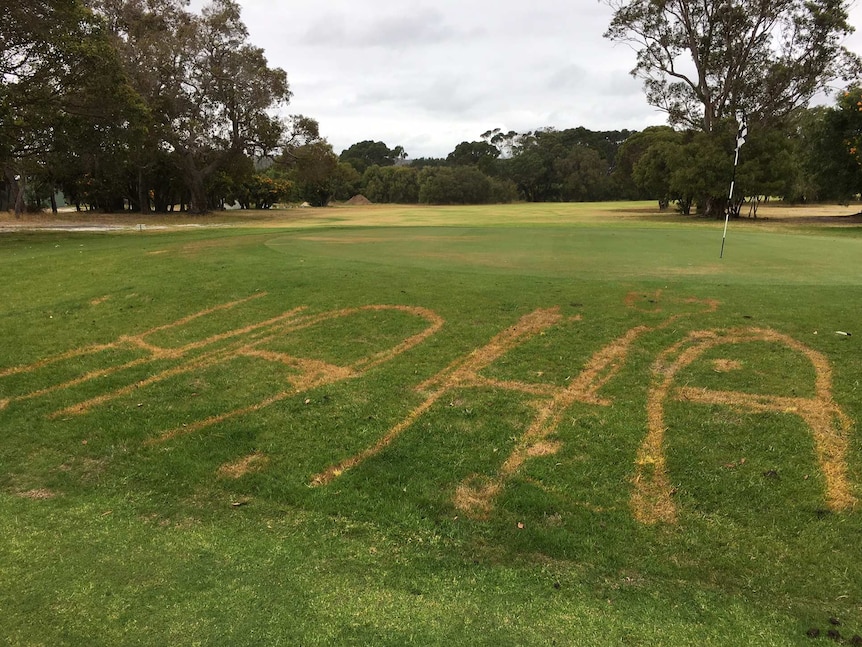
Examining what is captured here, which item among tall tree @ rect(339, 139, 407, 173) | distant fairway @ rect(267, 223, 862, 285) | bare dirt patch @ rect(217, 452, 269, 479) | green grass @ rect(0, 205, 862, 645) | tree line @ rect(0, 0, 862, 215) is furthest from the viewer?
tall tree @ rect(339, 139, 407, 173)

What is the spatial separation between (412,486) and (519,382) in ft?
7.06

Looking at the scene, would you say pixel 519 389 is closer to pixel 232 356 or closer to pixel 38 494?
pixel 232 356

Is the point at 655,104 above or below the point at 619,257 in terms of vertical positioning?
above

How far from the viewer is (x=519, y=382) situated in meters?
5.93

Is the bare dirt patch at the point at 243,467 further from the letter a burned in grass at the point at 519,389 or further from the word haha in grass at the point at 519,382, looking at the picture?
the letter a burned in grass at the point at 519,389

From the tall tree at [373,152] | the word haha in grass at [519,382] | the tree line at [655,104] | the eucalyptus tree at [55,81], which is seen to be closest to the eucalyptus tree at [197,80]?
the tree line at [655,104]

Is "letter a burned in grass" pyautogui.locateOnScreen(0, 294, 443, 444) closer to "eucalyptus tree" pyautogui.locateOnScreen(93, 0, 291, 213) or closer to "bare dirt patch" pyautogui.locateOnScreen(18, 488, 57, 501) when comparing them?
"bare dirt patch" pyautogui.locateOnScreen(18, 488, 57, 501)

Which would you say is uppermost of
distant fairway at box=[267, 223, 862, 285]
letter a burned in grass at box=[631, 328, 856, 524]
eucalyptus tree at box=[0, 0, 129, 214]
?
eucalyptus tree at box=[0, 0, 129, 214]

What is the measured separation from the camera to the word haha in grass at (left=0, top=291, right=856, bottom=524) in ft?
13.9

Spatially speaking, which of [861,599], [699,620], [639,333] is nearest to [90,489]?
[699,620]

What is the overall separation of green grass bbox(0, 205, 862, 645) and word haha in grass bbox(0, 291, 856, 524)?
66mm

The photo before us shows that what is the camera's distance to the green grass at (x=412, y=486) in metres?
2.93

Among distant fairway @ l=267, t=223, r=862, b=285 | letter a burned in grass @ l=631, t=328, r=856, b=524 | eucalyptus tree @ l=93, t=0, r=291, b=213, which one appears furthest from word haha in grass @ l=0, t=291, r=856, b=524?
eucalyptus tree @ l=93, t=0, r=291, b=213

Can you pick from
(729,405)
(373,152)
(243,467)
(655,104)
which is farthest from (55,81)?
(373,152)
